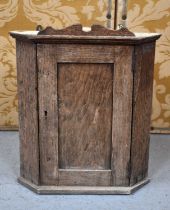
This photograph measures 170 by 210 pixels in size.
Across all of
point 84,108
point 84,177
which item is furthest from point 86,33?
point 84,177

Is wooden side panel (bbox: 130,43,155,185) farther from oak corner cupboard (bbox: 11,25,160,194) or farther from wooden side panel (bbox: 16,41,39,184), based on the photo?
wooden side panel (bbox: 16,41,39,184)

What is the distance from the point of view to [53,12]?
1637mm

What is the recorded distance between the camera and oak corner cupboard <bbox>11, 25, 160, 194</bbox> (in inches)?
42.1

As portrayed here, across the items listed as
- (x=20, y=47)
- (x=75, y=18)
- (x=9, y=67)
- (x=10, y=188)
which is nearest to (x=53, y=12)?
(x=75, y=18)

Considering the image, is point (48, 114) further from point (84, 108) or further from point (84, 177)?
point (84, 177)

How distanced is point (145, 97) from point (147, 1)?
2.04 ft

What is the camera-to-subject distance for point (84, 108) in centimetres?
113

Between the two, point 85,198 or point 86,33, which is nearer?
point 86,33

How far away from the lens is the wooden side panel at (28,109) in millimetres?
1106

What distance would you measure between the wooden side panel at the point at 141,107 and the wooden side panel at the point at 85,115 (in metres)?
0.08

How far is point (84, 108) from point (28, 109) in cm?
17

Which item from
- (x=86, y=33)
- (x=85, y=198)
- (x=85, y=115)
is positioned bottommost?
(x=85, y=198)

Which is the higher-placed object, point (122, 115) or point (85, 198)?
point (122, 115)

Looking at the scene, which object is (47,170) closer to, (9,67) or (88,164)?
(88,164)
